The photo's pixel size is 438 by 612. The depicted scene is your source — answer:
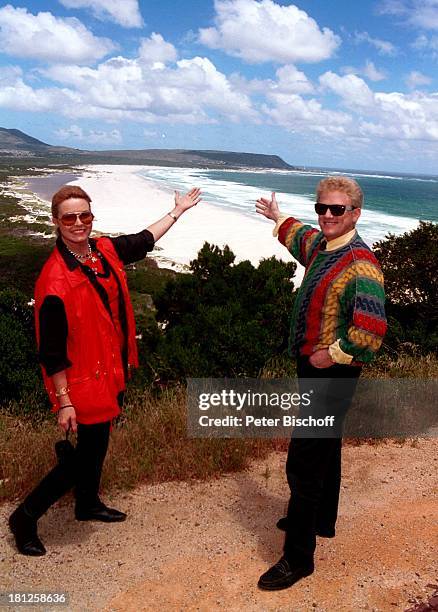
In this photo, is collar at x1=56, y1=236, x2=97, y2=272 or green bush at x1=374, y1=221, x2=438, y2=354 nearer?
collar at x1=56, y1=236, x2=97, y2=272

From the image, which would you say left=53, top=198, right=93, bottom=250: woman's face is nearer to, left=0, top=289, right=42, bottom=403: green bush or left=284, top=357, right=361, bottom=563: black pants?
left=284, top=357, right=361, bottom=563: black pants

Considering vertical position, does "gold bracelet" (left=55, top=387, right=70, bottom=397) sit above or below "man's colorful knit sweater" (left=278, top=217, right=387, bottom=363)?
below

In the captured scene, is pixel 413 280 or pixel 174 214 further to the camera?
pixel 413 280

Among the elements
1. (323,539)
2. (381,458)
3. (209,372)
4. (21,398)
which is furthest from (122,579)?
(21,398)

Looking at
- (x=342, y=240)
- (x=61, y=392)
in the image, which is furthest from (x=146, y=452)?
(x=342, y=240)

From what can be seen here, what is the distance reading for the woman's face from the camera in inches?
109

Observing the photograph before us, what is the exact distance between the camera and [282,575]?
2.89 m

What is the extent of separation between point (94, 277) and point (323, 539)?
2.10 metres

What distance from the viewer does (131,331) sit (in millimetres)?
3111

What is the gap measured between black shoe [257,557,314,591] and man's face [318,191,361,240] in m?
1.79

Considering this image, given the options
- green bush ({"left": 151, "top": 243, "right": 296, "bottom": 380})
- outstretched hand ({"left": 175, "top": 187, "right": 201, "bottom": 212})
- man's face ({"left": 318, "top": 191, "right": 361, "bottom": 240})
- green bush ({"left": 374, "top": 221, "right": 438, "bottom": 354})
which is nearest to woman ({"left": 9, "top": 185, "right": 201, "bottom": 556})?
→ outstretched hand ({"left": 175, "top": 187, "right": 201, "bottom": 212})

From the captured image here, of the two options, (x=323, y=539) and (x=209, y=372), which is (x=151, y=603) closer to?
(x=323, y=539)

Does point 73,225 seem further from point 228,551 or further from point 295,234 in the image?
point 228,551

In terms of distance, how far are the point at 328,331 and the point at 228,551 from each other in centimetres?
149
